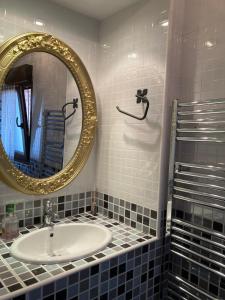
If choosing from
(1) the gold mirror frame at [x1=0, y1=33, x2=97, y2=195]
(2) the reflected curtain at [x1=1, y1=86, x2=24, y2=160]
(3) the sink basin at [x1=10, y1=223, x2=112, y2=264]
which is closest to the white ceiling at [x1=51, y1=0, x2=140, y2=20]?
(1) the gold mirror frame at [x1=0, y1=33, x2=97, y2=195]

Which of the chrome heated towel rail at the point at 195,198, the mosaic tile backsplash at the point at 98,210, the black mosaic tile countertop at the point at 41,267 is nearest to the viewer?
the black mosaic tile countertop at the point at 41,267

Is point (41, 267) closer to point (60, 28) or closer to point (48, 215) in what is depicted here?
point (48, 215)

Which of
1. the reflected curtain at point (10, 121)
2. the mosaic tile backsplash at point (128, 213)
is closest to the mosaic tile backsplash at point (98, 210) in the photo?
the mosaic tile backsplash at point (128, 213)

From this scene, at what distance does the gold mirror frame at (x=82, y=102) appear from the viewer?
129cm

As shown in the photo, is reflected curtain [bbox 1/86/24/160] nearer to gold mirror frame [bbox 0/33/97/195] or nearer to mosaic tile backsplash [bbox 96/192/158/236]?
gold mirror frame [bbox 0/33/97/195]

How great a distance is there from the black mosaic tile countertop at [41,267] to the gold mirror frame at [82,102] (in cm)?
26

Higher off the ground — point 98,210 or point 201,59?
point 201,59

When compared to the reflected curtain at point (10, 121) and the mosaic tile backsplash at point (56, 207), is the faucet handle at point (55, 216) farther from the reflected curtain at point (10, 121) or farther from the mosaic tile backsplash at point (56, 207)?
the reflected curtain at point (10, 121)

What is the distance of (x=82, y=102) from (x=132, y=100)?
33 centimetres

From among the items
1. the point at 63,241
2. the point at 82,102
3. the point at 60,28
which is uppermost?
the point at 60,28

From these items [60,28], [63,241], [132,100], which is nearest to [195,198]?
[132,100]

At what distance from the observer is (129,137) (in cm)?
150

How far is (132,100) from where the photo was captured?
4.85 ft


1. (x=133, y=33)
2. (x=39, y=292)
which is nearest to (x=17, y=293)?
(x=39, y=292)
